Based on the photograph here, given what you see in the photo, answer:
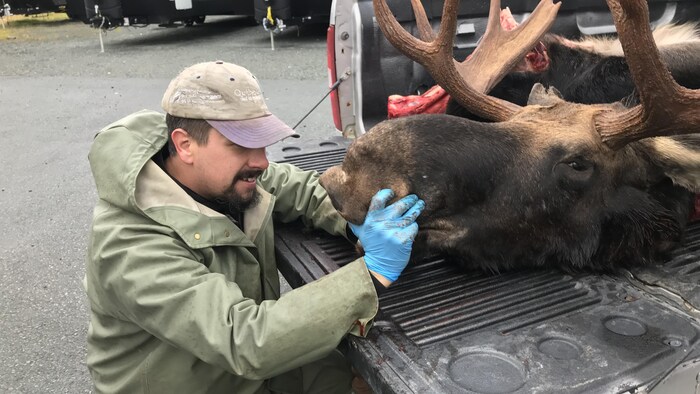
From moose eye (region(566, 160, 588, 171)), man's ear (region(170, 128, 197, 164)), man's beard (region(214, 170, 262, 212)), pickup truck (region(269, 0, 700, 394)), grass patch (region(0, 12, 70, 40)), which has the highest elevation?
man's ear (region(170, 128, 197, 164))

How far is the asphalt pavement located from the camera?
4.11 m

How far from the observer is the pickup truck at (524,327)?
1.84 m

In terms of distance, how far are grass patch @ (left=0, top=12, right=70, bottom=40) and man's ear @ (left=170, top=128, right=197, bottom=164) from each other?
67.8 ft

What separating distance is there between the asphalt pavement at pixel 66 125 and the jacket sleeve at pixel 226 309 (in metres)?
1.88

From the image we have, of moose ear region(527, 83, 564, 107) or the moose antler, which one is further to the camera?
the moose antler

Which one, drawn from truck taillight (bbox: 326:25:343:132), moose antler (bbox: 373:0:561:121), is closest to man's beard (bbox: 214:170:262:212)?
moose antler (bbox: 373:0:561:121)

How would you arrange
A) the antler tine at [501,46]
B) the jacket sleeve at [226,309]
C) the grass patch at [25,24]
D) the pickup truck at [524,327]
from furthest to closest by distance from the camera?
the grass patch at [25,24] → the antler tine at [501,46] → the jacket sleeve at [226,309] → the pickup truck at [524,327]

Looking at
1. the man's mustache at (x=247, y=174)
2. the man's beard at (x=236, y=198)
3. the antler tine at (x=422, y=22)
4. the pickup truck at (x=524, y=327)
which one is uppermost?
the antler tine at (x=422, y=22)

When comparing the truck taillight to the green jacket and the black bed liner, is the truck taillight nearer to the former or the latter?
the green jacket

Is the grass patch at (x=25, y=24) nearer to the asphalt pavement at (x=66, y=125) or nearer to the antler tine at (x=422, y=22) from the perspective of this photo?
the asphalt pavement at (x=66, y=125)

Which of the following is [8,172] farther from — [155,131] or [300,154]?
[155,131]

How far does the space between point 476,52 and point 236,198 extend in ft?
6.01

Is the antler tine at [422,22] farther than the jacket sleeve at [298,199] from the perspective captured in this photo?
Yes

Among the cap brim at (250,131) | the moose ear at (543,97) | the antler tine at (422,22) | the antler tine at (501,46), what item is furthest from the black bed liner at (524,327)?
the antler tine at (422,22)
